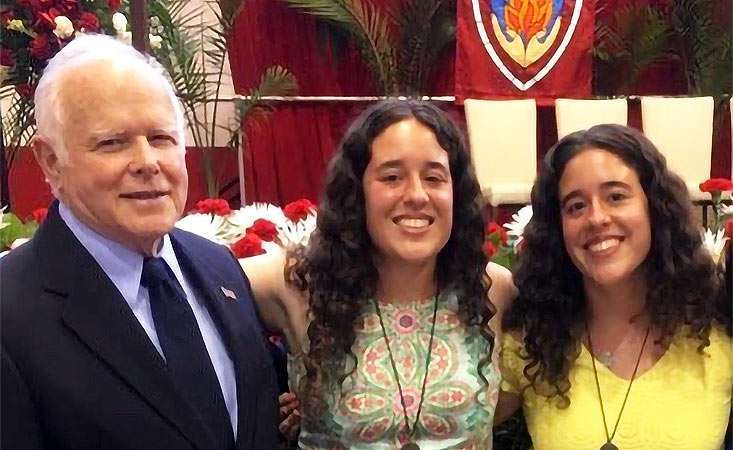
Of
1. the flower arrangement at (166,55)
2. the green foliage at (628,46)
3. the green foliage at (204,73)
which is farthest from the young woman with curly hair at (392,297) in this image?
the green foliage at (628,46)

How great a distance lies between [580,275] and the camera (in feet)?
6.42

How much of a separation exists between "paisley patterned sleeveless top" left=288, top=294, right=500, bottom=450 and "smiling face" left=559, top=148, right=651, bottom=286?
11.7 inches

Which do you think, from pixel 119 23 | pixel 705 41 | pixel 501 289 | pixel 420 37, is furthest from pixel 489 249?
pixel 705 41

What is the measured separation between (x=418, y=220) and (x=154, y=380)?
0.64m

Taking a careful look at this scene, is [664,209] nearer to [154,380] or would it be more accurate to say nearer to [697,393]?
[697,393]

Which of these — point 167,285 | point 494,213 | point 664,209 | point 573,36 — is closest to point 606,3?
point 573,36

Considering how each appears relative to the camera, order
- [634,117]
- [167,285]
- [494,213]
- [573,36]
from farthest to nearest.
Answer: [634,117], [573,36], [494,213], [167,285]

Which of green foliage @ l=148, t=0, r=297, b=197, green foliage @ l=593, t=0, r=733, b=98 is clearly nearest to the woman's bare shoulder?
green foliage @ l=148, t=0, r=297, b=197

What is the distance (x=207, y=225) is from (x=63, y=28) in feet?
3.99

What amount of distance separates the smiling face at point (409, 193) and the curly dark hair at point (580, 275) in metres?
0.23

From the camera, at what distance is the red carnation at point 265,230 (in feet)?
6.74

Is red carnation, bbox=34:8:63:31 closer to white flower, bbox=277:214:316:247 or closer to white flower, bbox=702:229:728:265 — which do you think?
white flower, bbox=277:214:316:247

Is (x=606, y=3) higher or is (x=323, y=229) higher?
(x=606, y=3)

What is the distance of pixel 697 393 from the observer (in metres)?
1.80
